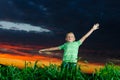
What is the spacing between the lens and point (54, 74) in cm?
502

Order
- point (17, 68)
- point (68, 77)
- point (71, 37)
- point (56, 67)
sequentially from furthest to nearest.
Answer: point (71, 37) → point (17, 68) → point (56, 67) → point (68, 77)

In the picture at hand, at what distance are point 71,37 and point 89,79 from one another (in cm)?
311

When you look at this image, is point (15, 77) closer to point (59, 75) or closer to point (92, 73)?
point (59, 75)

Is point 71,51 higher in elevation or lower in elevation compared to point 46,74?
higher

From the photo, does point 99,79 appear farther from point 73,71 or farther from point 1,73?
point 1,73

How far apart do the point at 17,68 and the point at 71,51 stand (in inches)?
102

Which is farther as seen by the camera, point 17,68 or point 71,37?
point 71,37

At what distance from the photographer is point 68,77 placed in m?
4.88

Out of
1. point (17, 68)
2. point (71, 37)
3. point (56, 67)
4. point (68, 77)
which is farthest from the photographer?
→ point (71, 37)

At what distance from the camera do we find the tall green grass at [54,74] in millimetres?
4930

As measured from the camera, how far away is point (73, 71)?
A: 16.4 feet

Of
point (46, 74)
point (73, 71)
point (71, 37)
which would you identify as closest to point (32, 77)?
point (46, 74)

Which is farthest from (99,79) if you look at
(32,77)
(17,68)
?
(17,68)

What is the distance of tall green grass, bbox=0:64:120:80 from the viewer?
4930mm
